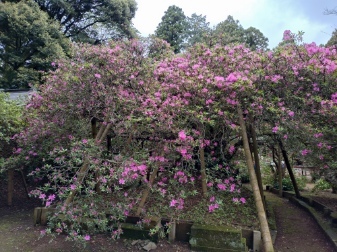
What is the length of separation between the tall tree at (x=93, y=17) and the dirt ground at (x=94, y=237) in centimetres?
1336

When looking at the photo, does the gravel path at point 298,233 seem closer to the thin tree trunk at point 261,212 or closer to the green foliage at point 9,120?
the thin tree trunk at point 261,212

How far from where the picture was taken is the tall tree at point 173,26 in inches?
929

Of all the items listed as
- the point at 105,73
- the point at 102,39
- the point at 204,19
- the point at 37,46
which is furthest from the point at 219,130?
the point at 204,19

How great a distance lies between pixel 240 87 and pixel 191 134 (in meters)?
1.02

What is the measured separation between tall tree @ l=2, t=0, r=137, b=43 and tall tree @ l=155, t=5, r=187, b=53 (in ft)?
17.2

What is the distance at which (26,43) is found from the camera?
1378cm

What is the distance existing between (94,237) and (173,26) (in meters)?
22.3

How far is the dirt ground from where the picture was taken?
4086 millimetres

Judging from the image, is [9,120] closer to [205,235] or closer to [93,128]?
[93,128]

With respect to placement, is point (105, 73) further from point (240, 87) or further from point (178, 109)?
point (240, 87)

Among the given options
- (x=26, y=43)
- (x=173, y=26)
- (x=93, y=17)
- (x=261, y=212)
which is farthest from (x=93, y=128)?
(x=173, y=26)

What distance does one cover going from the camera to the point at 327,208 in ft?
21.1

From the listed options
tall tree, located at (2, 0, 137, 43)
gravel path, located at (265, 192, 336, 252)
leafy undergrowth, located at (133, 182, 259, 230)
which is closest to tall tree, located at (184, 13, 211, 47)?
tall tree, located at (2, 0, 137, 43)

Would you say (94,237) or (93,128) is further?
(93,128)
